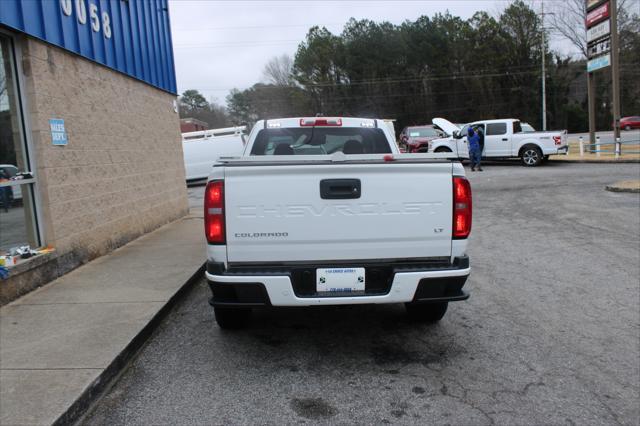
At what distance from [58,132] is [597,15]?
22036 millimetres


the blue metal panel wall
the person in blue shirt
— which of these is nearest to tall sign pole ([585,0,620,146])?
the person in blue shirt

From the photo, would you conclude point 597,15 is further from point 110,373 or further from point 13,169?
point 110,373

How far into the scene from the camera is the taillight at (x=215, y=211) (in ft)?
11.4

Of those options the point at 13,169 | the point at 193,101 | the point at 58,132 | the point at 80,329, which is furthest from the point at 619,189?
the point at 193,101

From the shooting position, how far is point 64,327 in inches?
174

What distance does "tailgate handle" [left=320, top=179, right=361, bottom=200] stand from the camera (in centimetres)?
351

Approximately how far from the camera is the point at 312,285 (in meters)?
3.61

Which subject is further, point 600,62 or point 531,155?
point 600,62

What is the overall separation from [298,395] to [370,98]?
5818 centimetres

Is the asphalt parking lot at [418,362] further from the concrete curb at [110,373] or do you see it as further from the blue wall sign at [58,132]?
the blue wall sign at [58,132]

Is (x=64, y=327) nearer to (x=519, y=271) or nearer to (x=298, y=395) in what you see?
(x=298, y=395)

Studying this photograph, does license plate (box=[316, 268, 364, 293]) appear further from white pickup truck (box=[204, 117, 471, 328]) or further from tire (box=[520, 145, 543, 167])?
tire (box=[520, 145, 543, 167])

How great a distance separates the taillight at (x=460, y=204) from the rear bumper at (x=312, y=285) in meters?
0.24

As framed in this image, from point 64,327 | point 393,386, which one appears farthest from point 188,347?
point 393,386
